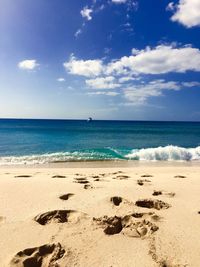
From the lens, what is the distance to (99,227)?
11.8 ft

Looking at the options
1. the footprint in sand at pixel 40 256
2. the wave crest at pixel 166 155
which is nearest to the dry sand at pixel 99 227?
the footprint in sand at pixel 40 256

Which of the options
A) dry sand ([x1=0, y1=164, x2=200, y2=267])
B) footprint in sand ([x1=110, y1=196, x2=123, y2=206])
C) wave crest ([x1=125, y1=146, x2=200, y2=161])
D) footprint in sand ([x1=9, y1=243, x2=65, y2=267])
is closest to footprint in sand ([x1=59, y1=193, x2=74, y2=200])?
dry sand ([x1=0, y1=164, x2=200, y2=267])

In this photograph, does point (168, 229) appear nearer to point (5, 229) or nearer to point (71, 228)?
point (71, 228)

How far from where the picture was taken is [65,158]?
15320mm

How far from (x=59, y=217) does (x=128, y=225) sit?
3.53ft

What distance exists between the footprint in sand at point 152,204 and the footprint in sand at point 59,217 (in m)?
1.23

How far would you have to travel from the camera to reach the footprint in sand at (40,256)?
9.11 feet

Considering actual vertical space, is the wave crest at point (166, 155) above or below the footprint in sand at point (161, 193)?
below

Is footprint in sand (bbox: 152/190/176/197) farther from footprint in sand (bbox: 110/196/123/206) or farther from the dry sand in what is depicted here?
footprint in sand (bbox: 110/196/123/206)

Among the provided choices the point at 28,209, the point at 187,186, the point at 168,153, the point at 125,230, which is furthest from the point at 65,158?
the point at 125,230

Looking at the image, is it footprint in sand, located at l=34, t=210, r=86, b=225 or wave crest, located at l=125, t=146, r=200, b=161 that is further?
wave crest, located at l=125, t=146, r=200, b=161

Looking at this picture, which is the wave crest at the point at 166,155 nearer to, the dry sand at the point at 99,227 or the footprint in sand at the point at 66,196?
the dry sand at the point at 99,227

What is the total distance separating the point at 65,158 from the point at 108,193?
33.8 feet

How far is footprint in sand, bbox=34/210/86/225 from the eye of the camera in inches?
153
